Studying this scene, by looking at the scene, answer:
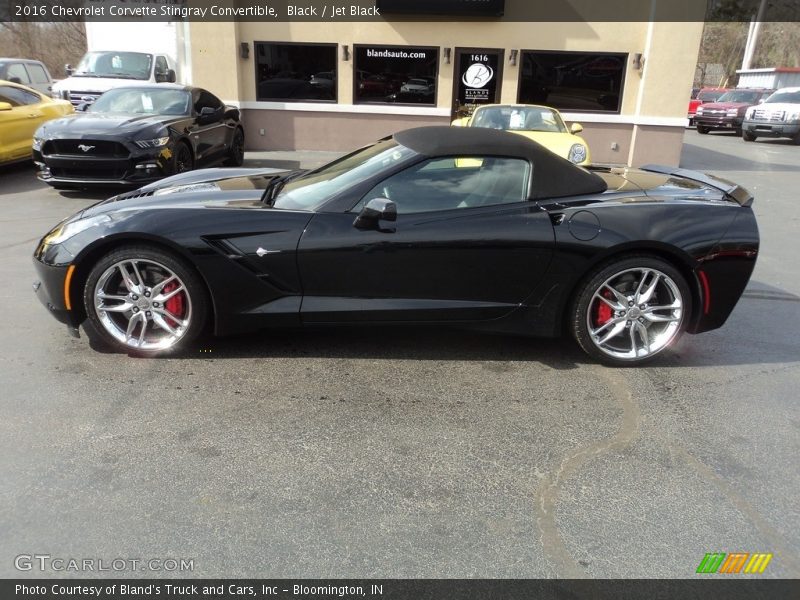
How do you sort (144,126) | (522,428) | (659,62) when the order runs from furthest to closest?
(659,62) → (144,126) → (522,428)

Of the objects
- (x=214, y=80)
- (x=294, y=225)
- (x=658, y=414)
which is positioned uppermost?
(x=214, y=80)

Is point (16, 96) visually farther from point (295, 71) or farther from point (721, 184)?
point (721, 184)

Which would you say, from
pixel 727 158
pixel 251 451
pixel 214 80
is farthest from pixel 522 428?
pixel 727 158

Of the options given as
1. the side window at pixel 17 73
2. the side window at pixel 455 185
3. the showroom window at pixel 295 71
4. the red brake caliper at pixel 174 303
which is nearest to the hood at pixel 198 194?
the red brake caliper at pixel 174 303

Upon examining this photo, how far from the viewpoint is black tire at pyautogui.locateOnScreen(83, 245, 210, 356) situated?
3.60 metres

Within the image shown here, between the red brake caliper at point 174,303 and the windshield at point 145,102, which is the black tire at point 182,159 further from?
the red brake caliper at point 174,303

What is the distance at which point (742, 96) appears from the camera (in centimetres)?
2441

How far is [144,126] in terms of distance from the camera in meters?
7.93

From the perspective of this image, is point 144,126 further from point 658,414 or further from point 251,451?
point 658,414

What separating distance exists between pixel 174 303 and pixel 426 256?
1549mm

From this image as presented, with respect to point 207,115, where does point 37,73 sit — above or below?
above

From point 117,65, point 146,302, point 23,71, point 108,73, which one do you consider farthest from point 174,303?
point 23,71

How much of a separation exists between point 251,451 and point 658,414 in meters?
2.17

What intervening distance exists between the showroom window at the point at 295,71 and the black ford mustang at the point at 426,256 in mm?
10023
